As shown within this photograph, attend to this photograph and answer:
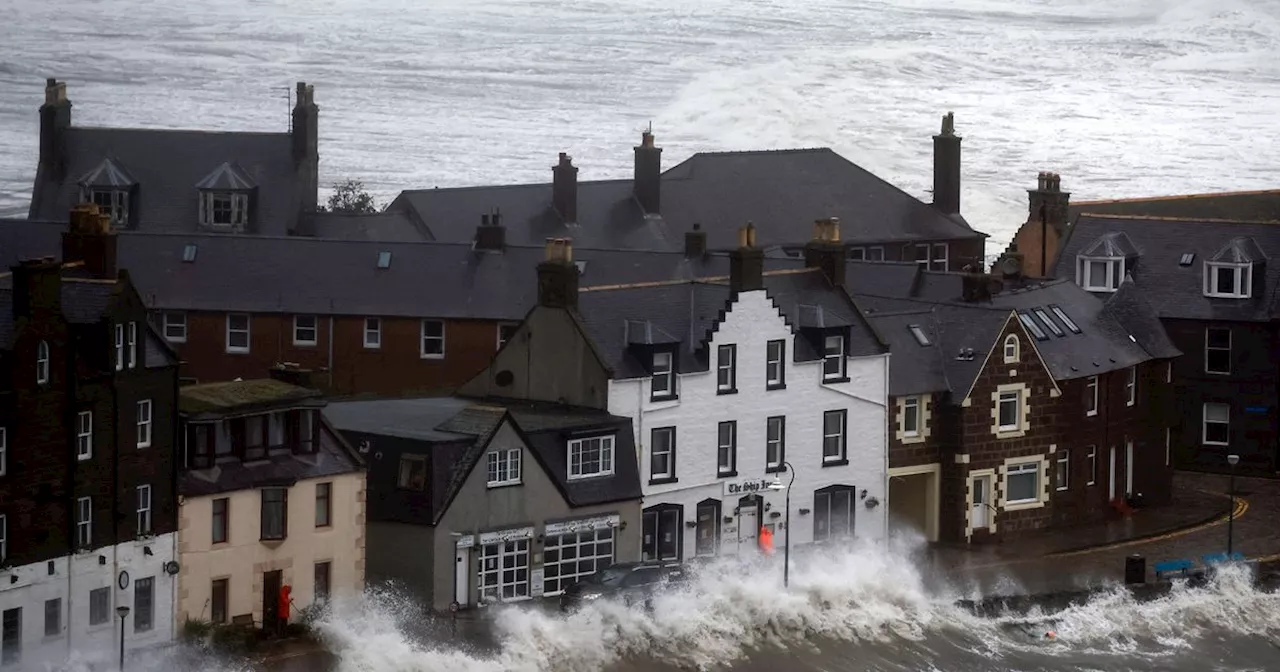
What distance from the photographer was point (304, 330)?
85.1m

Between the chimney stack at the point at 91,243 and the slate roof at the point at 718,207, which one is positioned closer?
the chimney stack at the point at 91,243

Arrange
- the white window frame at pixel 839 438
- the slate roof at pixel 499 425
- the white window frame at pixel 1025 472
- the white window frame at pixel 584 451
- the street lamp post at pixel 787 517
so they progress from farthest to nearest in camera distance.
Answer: the white window frame at pixel 1025 472 < the white window frame at pixel 839 438 < the street lamp post at pixel 787 517 < the white window frame at pixel 584 451 < the slate roof at pixel 499 425

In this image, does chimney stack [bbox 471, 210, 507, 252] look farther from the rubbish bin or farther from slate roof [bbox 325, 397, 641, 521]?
the rubbish bin

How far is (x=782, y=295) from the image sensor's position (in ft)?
247

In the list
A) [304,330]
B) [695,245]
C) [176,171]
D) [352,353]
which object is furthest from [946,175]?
[304,330]

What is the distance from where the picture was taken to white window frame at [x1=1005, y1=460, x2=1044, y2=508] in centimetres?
7825

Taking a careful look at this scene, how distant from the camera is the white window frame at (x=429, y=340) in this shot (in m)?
84.8

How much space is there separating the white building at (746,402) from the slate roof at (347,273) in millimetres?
10187

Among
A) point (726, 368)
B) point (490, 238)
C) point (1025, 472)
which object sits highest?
point (490, 238)

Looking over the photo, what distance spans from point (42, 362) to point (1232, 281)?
41.7 metres

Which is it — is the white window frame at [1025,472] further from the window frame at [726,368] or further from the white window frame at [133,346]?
the white window frame at [133,346]

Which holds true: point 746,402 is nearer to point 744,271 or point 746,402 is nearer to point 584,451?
point 744,271

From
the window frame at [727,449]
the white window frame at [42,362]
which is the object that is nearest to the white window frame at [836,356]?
the window frame at [727,449]

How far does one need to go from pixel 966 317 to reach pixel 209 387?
2249 centimetres
